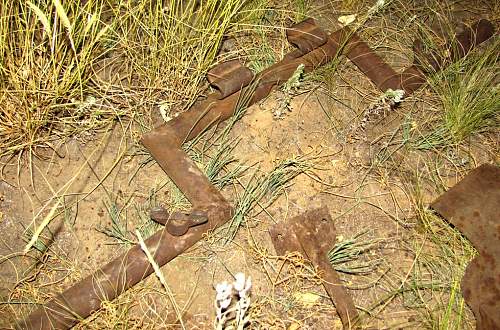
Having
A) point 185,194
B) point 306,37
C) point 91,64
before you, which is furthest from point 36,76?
point 306,37

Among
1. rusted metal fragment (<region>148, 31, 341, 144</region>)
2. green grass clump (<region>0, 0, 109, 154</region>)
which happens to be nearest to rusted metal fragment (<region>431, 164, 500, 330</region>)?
rusted metal fragment (<region>148, 31, 341, 144</region>)

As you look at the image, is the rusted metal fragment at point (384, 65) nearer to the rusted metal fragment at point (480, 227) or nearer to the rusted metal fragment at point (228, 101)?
the rusted metal fragment at point (228, 101)

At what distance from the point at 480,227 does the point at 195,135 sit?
1.44m

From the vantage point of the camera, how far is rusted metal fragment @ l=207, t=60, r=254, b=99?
2230 mm

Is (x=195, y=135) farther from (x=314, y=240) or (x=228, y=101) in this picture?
(x=314, y=240)

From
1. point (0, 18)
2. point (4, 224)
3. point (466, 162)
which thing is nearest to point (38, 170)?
point (4, 224)

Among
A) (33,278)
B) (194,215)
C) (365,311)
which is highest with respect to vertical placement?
(33,278)

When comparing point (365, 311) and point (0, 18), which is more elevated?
point (0, 18)

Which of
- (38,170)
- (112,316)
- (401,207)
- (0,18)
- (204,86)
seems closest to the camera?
(112,316)

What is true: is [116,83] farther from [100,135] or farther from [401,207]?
[401,207]

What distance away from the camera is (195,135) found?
2236 millimetres

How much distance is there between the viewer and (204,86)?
8.14 feet

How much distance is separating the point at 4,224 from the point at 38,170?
29 cm

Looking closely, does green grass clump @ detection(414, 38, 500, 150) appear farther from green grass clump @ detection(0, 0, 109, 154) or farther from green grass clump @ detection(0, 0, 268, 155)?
green grass clump @ detection(0, 0, 109, 154)
